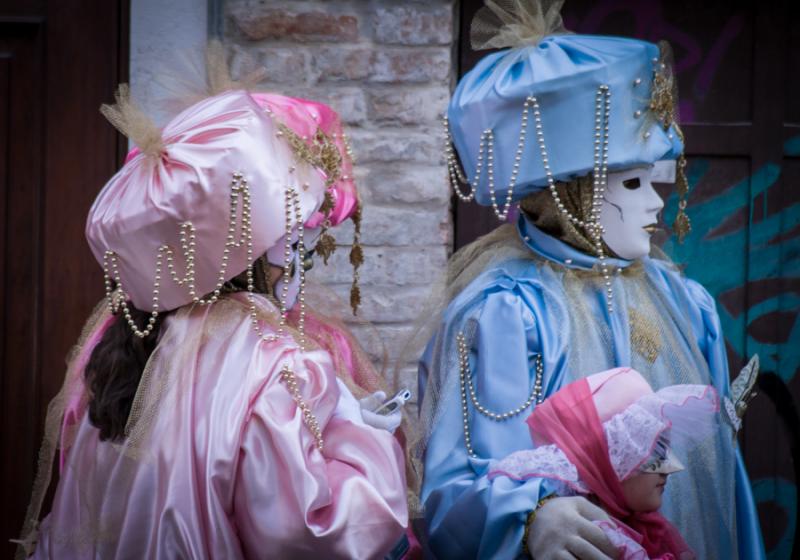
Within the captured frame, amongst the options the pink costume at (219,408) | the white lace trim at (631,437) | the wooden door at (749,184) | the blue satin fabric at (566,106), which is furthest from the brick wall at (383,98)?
the white lace trim at (631,437)

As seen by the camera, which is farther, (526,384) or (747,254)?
(747,254)

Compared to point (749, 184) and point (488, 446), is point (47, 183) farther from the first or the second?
point (749, 184)

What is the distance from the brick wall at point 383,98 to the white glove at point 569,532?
1166mm

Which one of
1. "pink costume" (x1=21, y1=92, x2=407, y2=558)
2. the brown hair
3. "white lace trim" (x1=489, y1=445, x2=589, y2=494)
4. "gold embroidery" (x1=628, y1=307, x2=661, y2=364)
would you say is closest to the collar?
"gold embroidery" (x1=628, y1=307, x2=661, y2=364)

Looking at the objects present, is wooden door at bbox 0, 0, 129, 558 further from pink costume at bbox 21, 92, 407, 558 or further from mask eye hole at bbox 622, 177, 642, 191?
mask eye hole at bbox 622, 177, 642, 191

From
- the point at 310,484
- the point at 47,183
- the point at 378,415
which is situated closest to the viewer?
the point at 310,484

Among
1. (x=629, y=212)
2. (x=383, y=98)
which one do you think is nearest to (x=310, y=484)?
(x=629, y=212)

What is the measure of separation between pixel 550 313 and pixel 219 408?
32.9 inches

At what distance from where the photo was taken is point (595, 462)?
7.47 ft

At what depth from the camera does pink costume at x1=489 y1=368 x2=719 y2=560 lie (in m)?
2.22

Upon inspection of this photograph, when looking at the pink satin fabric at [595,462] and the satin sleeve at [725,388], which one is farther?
the satin sleeve at [725,388]

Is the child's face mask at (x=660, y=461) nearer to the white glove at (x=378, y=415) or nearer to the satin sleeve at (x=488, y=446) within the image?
the satin sleeve at (x=488, y=446)

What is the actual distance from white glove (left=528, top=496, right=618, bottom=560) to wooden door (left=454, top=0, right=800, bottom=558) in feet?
5.22

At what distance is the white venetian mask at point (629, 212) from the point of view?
8.68ft
